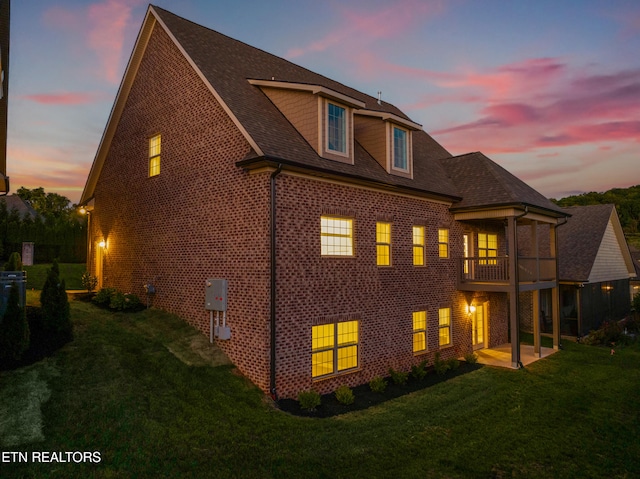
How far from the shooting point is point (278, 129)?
12.2m

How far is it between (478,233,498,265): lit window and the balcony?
158 cm

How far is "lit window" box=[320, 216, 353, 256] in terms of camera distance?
12.1 m

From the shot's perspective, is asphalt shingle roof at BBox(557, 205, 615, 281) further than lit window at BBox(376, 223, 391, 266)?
Yes

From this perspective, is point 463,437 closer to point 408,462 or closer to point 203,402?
point 408,462

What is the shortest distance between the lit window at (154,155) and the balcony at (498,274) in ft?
40.3

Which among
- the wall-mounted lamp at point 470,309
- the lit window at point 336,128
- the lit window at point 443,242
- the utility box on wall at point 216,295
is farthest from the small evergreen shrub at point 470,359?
the utility box on wall at point 216,295

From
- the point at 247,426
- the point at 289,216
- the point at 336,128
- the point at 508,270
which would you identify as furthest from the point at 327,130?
the point at 508,270

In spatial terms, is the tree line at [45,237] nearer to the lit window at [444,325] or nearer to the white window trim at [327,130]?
the white window trim at [327,130]

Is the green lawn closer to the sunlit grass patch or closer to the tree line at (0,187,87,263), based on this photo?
the sunlit grass patch

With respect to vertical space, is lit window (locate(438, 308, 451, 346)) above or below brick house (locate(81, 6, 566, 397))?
below

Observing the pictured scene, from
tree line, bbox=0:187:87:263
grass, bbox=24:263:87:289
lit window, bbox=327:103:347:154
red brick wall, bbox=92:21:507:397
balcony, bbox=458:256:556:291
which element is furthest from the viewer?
tree line, bbox=0:187:87:263

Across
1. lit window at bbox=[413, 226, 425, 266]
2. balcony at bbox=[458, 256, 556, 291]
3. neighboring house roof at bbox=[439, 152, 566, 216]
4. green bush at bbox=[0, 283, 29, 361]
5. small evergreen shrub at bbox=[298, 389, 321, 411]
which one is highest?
neighboring house roof at bbox=[439, 152, 566, 216]

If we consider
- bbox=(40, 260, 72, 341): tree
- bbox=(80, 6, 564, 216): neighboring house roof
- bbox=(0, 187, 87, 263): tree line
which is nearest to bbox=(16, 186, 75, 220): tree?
bbox=(0, 187, 87, 263): tree line

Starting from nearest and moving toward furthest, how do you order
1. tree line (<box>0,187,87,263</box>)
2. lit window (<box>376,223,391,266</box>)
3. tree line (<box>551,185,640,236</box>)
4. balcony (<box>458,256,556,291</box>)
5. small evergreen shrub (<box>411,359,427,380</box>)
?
small evergreen shrub (<box>411,359,427,380</box>), lit window (<box>376,223,391,266</box>), balcony (<box>458,256,556,291</box>), tree line (<box>0,187,87,263</box>), tree line (<box>551,185,640,236</box>)
